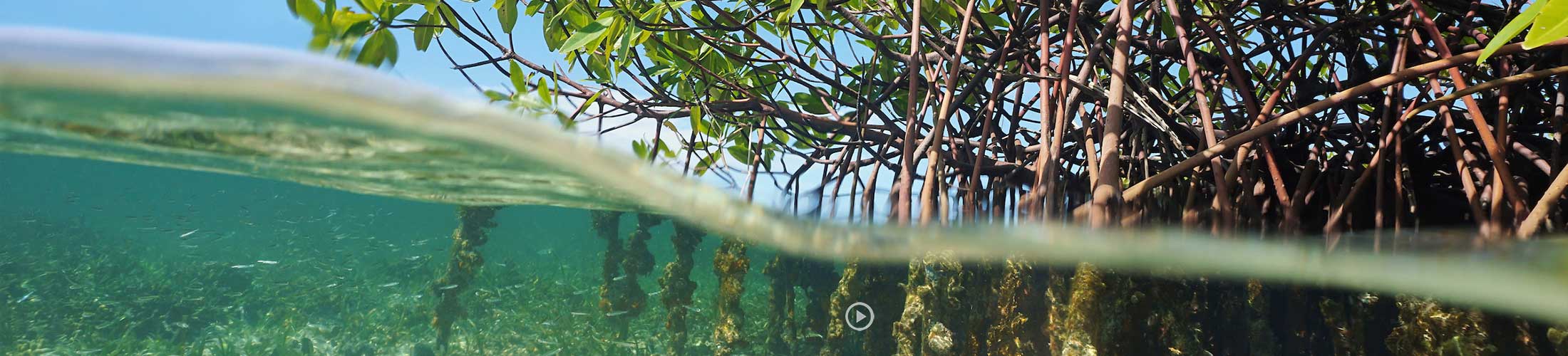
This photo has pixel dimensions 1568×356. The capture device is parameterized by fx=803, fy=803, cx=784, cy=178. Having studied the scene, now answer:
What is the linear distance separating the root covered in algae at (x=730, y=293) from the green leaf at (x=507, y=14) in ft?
4.15

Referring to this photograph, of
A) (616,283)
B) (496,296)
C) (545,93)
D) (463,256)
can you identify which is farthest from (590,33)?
(463,256)

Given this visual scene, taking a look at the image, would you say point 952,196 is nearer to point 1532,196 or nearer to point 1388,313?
point 1388,313

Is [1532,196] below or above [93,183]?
above

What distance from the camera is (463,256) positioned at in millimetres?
4422

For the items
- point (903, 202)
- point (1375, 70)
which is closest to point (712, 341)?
point (903, 202)

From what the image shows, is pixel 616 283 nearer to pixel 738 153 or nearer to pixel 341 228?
pixel 738 153

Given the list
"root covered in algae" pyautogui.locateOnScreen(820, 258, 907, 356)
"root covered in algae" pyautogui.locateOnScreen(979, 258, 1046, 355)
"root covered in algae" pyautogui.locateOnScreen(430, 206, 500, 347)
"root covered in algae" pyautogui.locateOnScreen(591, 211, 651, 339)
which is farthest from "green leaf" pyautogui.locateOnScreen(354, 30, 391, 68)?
"root covered in algae" pyautogui.locateOnScreen(430, 206, 500, 347)

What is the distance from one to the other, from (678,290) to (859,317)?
0.95 meters

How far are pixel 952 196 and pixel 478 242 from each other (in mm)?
2775

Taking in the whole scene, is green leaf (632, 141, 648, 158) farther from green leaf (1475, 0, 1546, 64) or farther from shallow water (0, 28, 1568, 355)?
green leaf (1475, 0, 1546, 64)

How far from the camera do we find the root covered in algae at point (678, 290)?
3500 millimetres

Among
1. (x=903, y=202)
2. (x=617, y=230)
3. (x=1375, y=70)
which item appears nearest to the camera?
(x=903, y=202)

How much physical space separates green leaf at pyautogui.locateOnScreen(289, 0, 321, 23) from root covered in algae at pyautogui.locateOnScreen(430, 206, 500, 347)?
8.98ft

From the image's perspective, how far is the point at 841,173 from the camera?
3074 millimetres
